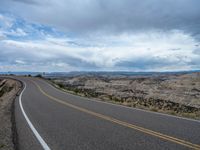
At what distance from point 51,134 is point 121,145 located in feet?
9.53

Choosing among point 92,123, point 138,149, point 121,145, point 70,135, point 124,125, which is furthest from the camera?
point 92,123

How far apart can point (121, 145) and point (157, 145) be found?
1.00m

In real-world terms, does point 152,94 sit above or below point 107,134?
below

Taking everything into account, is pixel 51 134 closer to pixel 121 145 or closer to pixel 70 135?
pixel 70 135

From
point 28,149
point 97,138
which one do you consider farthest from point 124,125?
point 28,149

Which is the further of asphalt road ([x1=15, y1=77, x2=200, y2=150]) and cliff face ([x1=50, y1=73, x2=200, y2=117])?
cliff face ([x1=50, y1=73, x2=200, y2=117])

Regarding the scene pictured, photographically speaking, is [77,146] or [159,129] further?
[159,129]

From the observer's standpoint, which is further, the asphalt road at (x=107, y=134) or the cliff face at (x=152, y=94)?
the cliff face at (x=152, y=94)

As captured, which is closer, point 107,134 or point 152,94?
point 107,134

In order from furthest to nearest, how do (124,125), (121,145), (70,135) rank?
(124,125) → (70,135) → (121,145)

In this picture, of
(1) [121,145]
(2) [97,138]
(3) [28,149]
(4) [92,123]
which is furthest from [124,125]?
(3) [28,149]

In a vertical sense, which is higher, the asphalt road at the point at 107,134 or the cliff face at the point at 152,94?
the asphalt road at the point at 107,134

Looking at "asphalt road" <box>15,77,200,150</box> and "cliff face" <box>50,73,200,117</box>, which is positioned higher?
"asphalt road" <box>15,77,200,150</box>

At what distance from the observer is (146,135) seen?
320 inches
